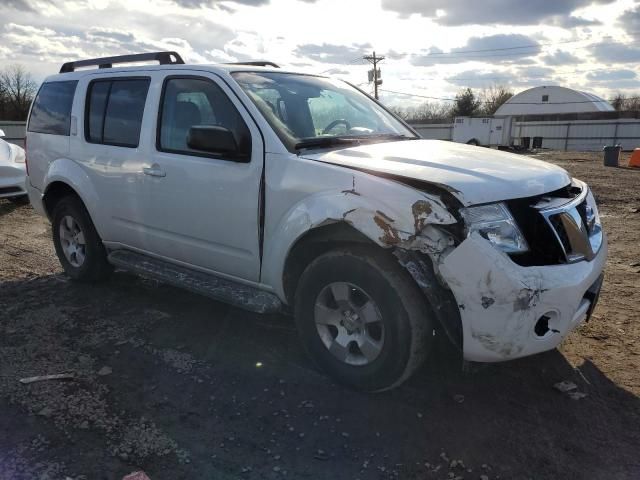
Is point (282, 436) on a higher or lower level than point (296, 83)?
lower

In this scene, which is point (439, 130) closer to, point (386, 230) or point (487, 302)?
point (386, 230)

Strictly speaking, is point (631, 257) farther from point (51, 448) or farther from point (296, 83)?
point (51, 448)

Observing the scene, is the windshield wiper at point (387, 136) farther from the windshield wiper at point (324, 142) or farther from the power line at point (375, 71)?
the power line at point (375, 71)

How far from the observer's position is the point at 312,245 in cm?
337

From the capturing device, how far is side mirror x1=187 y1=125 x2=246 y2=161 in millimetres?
3490

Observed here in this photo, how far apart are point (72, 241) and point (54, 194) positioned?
1.70 ft

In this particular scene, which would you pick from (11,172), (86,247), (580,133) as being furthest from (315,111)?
(580,133)

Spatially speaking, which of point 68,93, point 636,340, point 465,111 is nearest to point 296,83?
point 68,93

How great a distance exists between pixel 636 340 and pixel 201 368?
3087mm

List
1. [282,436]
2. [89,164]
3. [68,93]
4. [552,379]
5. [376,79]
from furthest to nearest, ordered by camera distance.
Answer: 1. [376,79]
2. [68,93]
3. [89,164]
4. [552,379]
5. [282,436]

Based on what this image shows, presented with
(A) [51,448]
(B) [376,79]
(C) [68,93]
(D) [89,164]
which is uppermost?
(B) [376,79]

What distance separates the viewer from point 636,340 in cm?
399

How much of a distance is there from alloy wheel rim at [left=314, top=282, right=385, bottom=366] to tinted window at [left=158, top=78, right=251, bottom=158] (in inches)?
49.7

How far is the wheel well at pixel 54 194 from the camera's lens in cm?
529
